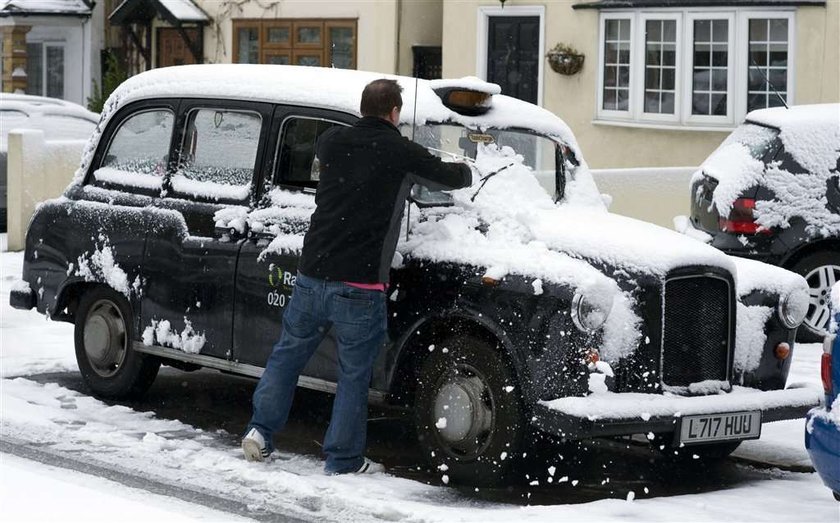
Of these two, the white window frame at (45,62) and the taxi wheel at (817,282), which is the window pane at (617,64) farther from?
the white window frame at (45,62)

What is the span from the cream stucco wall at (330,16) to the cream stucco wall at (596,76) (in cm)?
119

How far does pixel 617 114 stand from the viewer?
21.4 m

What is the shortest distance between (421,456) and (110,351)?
7.26 ft

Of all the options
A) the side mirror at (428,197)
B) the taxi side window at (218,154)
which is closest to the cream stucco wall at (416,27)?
the taxi side window at (218,154)

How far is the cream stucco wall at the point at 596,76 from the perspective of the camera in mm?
19609

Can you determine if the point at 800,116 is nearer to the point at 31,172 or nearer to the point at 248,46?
the point at 31,172

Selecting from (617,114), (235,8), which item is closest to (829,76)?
(617,114)

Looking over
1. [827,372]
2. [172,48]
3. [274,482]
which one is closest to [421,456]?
[274,482]

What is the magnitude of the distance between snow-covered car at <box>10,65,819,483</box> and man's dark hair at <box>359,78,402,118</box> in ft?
1.40

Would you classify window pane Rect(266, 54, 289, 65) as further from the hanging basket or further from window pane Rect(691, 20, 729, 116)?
window pane Rect(691, 20, 729, 116)

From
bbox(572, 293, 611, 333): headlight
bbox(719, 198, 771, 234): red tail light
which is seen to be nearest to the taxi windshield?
bbox(572, 293, 611, 333): headlight

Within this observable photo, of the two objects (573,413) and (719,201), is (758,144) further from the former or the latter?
(573,413)

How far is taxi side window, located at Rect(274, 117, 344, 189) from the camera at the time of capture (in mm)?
8367

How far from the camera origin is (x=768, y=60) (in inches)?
790
